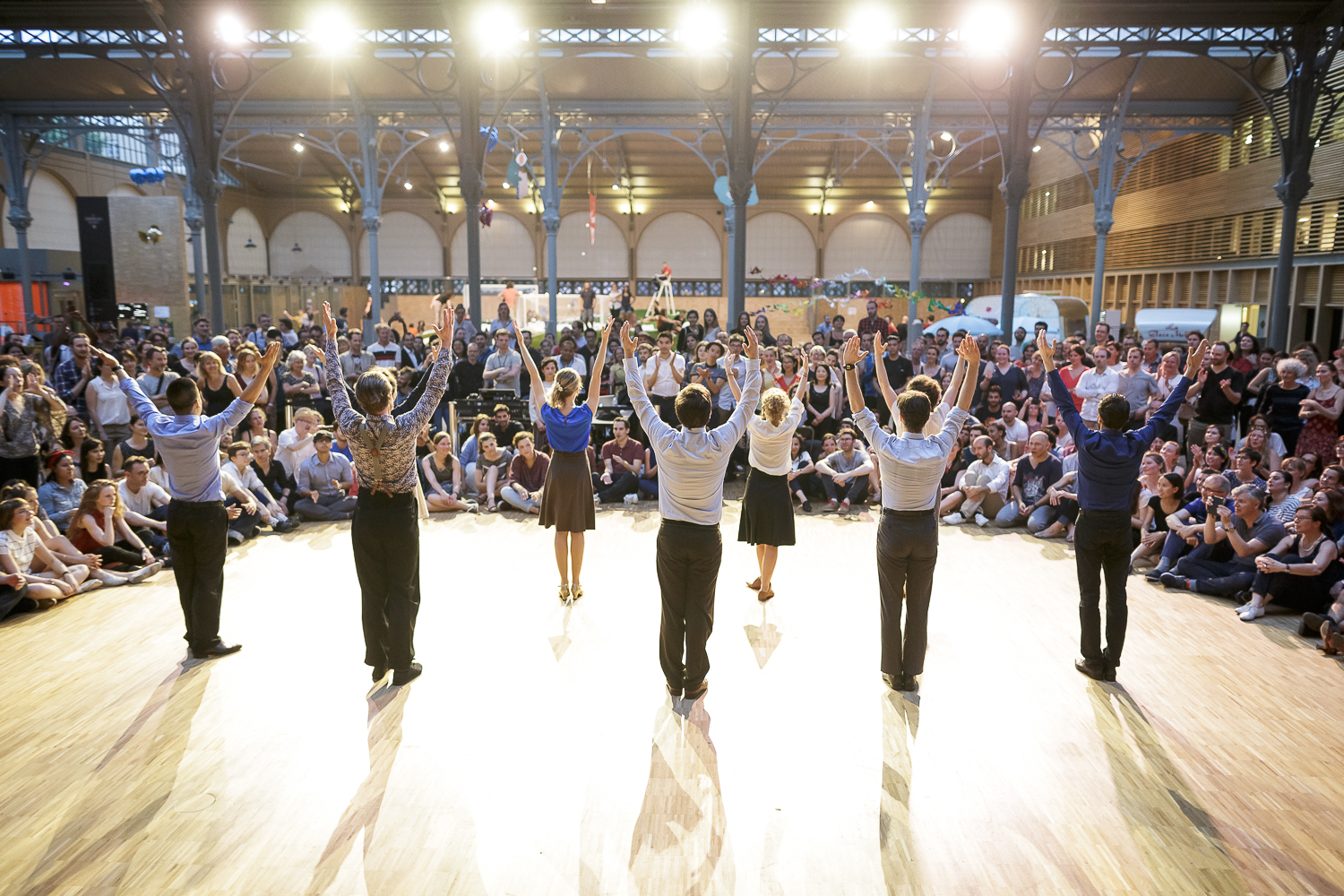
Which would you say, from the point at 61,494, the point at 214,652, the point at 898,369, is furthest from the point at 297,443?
the point at 898,369

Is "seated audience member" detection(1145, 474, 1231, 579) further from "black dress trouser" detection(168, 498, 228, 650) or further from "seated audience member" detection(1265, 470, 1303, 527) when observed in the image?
"black dress trouser" detection(168, 498, 228, 650)

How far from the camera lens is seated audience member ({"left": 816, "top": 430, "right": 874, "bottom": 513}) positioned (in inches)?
335

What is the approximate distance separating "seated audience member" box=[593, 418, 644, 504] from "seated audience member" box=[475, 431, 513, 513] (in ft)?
3.09

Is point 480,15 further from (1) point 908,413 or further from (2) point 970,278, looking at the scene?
(2) point 970,278

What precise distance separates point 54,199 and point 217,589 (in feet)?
72.2

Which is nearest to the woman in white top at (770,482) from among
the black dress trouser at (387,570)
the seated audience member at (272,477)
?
the black dress trouser at (387,570)

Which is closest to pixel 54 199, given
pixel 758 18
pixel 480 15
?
pixel 480 15

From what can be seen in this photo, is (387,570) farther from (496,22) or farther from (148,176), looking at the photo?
(148,176)

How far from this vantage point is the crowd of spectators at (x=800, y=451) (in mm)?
5793

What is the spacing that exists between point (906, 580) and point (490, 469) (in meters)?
5.04

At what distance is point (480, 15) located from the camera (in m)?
9.98

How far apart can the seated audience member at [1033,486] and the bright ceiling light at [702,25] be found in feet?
19.8

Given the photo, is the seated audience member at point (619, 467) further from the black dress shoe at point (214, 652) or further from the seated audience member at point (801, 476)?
the black dress shoe at point (214, 652)

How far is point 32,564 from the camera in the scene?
577cm
